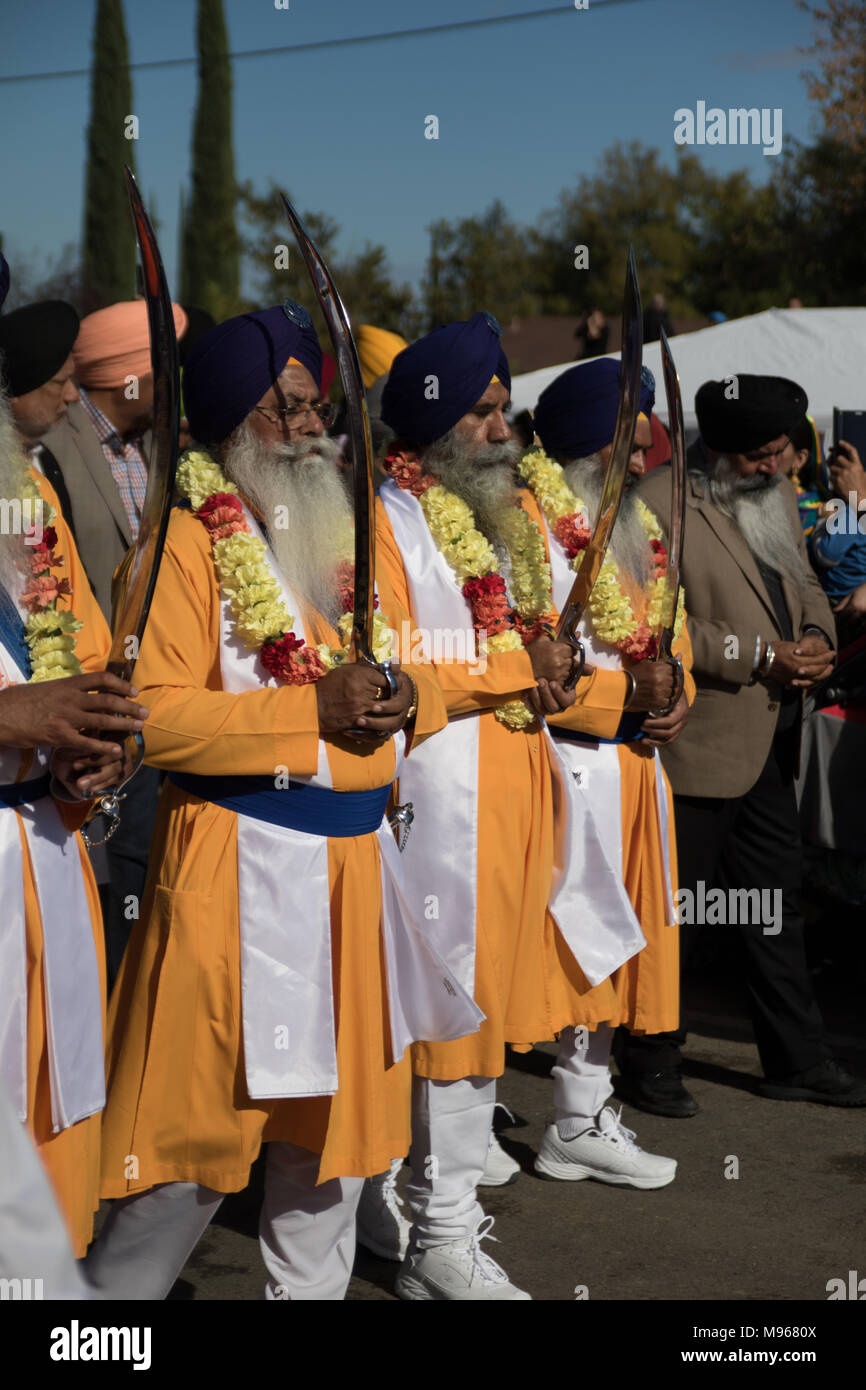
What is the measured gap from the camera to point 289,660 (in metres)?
3.04

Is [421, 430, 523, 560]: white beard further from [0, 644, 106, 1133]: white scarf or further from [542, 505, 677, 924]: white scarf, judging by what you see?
[0, 644, 106, 1133]: white scarf

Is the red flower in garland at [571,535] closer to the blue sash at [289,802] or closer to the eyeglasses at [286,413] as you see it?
the eyeglasses at [286,413]

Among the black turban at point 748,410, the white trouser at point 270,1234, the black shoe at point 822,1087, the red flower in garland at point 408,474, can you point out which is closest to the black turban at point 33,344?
the red flower in garland at point 408,474

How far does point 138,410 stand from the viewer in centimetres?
514

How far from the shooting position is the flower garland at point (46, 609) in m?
2.74

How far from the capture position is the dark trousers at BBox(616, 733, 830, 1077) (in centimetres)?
514

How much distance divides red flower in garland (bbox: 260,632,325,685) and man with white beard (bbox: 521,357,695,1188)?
142 centimetres

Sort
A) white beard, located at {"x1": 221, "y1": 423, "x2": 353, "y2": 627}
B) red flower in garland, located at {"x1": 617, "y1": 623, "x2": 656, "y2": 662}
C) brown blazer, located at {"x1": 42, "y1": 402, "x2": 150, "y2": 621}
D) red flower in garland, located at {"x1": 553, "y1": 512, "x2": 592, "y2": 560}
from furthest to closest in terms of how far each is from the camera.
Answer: brown blazer, located at {"x1": 42, "y1": 402, "x2": 150, "y2": 621}
red flower in garland, located at {"x1": 617, "y1": 623, "x2": 656, "y2": 662}
red flower in garland, located at {"x1": 553, "y1": 512, "x2": 592, "y2": 560}
white beard, located at {"x1": 221, "y1": 423, "x2": 353, "y2": 627}

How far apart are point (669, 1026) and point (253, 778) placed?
1.97 meters

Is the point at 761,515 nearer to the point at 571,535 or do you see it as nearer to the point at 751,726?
the point at 751,726

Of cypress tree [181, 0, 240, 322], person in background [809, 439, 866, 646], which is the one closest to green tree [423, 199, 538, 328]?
cypress tree [181, 0, 240, 322]

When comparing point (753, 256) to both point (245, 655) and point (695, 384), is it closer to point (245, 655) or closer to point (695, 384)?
point (695, 384)

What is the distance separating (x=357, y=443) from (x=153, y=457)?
1.35 ft
